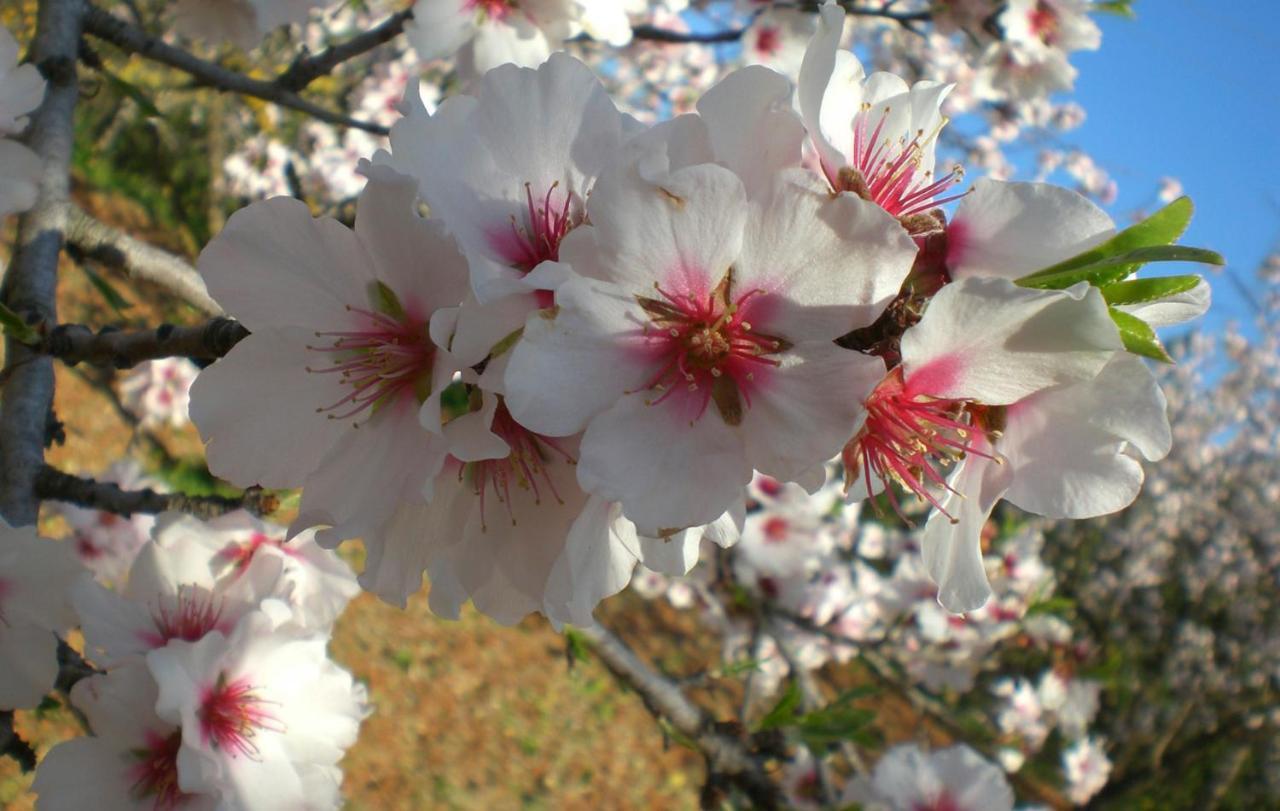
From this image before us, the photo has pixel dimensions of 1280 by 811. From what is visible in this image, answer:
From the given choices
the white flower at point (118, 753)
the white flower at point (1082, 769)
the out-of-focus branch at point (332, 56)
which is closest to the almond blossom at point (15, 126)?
the white flower at point (118, 753)

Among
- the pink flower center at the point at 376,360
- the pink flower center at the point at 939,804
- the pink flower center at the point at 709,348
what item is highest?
the pink flower center at the point at 709,348

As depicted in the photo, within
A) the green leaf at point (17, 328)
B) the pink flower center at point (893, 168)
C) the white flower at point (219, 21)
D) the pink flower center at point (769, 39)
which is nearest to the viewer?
the pink flower center at point (893, 168)

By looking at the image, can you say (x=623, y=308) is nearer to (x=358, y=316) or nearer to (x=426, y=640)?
(x=358, y=316)

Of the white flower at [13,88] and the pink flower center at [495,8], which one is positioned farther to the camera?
the pink flower center at [495,8]

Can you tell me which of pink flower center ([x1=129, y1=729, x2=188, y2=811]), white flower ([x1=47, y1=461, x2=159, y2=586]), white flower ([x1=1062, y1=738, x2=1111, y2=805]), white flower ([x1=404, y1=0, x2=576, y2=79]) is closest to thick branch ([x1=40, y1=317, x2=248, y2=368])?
pink flower center ([x1=129, y1=729, x2=188, y2=811])

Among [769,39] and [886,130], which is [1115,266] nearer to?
[886,130]

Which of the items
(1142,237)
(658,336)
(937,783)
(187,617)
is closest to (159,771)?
(187,617)

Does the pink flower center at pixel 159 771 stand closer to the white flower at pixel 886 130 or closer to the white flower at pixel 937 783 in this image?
the white flower at pixel 886 130
